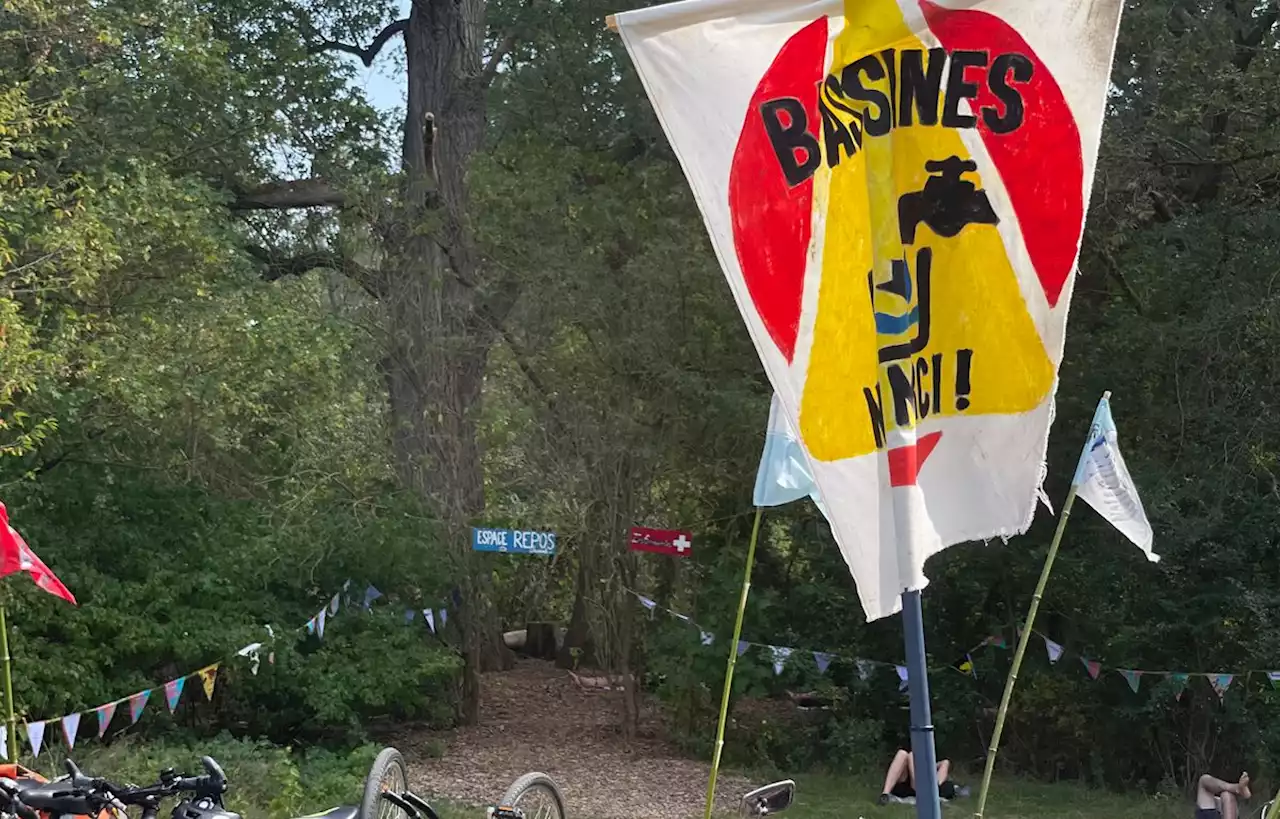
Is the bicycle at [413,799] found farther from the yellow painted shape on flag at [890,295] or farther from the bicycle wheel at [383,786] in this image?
the yellow painted shape on flag at [890,295]

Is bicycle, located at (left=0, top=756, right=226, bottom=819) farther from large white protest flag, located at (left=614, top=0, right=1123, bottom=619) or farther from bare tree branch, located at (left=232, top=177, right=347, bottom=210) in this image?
bare tree branch, located at (left=232, top=177, right=347, bottom=210)

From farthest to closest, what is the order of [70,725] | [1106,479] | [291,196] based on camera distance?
[291,196] < [70,725] < [1106,479]

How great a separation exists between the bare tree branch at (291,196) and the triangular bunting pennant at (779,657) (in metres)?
7.03

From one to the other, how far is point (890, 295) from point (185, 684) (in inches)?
434

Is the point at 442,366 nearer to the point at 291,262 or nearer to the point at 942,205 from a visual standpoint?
the point at 291,262

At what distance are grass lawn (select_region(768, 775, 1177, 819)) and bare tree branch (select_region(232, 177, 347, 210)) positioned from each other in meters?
8.27

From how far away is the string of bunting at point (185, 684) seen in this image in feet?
33.1

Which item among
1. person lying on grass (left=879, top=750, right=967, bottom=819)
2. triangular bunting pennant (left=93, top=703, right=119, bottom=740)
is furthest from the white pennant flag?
person lying on grass (left=879, top=750, right=967, bottom=819)

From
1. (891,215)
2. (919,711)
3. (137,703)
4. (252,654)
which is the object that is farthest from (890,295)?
(252,654)

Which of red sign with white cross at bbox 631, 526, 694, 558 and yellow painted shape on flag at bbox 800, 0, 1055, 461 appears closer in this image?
yellow painted shape on flag at bbox 800, 0, 1055, 461

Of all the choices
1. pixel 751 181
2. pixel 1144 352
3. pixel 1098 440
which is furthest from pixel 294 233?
pixel 751 181

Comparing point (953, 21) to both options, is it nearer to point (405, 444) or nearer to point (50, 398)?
point (50, 398)

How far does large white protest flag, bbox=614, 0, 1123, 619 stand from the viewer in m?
2.60

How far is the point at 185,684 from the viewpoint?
487 inches
